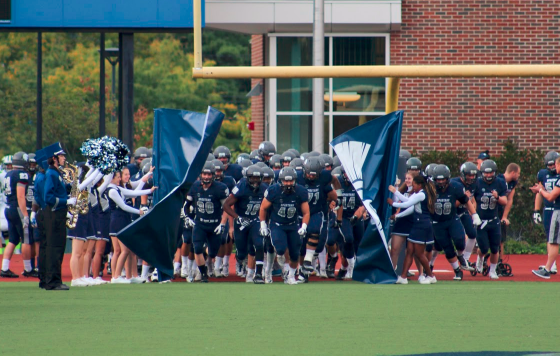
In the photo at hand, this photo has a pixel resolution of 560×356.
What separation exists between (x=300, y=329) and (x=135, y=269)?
5.06 meters

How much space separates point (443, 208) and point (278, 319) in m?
4.72

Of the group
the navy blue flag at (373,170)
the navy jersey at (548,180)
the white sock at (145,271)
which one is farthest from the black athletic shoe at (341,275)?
the navy jersey at (548,180)

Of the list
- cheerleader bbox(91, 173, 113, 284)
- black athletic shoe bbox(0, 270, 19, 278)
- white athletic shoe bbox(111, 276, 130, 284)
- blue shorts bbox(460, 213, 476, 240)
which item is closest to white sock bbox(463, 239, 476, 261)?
blue shorts bbox(460, 213, 476, 240)

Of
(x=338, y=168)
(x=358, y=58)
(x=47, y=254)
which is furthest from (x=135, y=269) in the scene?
(x=358, y=58)

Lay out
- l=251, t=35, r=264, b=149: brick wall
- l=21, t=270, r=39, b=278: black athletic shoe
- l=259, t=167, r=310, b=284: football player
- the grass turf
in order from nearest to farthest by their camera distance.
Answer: the grass turf, l=259, t=167, r=310, b=284: football player, l=21, t=270, r=39, b=278: black athletic shoe, l=251, t=35, r=264, b=149: brick wall

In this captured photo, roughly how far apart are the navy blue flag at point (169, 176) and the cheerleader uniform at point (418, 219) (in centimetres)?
277

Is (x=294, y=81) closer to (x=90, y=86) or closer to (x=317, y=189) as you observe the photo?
(x=317, y=189)

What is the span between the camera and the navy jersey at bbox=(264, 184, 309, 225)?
12.4 meters

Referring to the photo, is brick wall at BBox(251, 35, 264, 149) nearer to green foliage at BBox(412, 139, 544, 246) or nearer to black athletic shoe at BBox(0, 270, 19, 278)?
green foliage at BBox(412, 139, 544, 246)

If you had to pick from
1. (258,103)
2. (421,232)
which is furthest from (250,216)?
(258,103)

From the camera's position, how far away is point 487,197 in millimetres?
13391

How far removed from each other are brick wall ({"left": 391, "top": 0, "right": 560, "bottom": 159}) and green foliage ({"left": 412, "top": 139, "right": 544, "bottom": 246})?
90 cm

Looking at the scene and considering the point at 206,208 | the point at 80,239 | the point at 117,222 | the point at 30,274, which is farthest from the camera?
the point at 30,274

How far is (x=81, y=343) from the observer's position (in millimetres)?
7586
